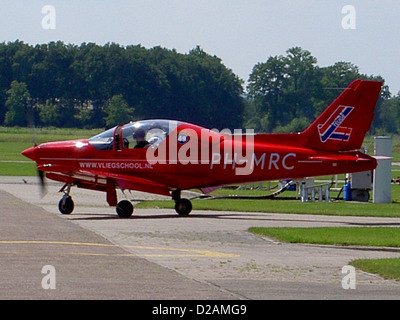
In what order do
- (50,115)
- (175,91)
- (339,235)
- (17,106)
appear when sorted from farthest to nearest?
(175,91) → (17,106) → (50,115) → (339,235)

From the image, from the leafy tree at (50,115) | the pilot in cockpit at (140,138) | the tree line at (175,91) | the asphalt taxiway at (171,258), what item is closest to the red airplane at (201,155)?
the pilot in cockpit at (140,138)

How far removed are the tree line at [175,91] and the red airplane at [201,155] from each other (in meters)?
43.2

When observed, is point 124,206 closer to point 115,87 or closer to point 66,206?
point 66,206

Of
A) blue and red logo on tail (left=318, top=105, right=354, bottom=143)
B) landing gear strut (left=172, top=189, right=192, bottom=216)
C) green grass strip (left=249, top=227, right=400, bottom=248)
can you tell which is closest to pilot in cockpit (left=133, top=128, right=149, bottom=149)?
landing gear strut (left=172, top=189, right=192, bottom=216)

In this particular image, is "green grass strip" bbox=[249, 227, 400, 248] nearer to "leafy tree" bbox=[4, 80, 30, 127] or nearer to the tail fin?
the tail fin

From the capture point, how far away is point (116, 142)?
968 inches

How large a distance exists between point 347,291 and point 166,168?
12756 millimetres

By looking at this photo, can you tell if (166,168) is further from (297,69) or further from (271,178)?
(297,69)

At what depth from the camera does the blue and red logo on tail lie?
2334 centimetres

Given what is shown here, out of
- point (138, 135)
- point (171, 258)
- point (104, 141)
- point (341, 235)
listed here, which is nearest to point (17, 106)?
point (104, 141)

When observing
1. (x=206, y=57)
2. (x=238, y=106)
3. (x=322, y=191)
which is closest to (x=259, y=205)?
(x=322, y=191)

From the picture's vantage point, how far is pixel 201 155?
79.5ft

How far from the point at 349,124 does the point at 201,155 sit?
3.93m

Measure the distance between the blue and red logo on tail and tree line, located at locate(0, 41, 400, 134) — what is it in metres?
45.0
